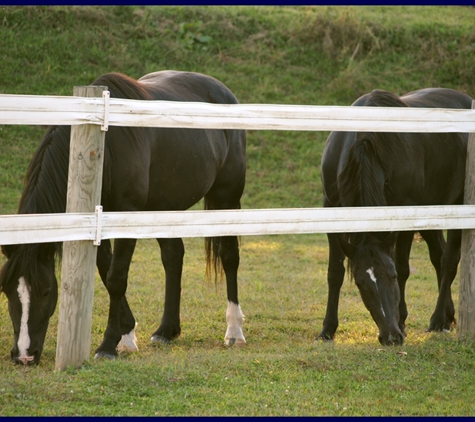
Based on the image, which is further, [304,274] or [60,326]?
[304,274]

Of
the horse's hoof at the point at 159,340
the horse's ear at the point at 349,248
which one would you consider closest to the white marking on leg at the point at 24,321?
the horse's hoof at the point at 159,340

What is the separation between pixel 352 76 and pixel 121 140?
12.3m

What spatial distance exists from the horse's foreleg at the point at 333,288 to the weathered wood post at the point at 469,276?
3.73 ft

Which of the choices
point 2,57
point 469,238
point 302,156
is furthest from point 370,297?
point 2,57

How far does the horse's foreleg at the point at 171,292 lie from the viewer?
20.5ft

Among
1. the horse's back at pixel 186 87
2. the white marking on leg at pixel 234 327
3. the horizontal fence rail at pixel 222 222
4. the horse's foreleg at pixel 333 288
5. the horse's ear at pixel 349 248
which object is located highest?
the horse's back at pixel 186 87

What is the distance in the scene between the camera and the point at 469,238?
5637mm

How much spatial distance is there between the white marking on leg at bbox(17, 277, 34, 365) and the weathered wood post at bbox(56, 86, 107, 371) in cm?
27

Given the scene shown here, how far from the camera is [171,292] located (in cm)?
652

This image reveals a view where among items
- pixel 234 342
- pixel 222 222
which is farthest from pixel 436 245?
pixel 222 222

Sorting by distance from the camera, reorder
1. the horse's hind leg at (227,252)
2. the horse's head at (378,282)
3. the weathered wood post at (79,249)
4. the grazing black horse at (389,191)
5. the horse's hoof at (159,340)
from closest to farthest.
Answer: the weathered wood post at (79,249)
the horse's head at (378,282)
the grazing black horse at (389,191)
the horse's hoof at (159,340)
the horse's hind leg at (227,252)

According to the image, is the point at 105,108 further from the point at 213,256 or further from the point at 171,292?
the point at 213,256

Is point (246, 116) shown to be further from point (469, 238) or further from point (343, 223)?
point (469, 238)

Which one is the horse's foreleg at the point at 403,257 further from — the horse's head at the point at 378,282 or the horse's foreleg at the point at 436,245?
the horse's head at the point at 378,282
